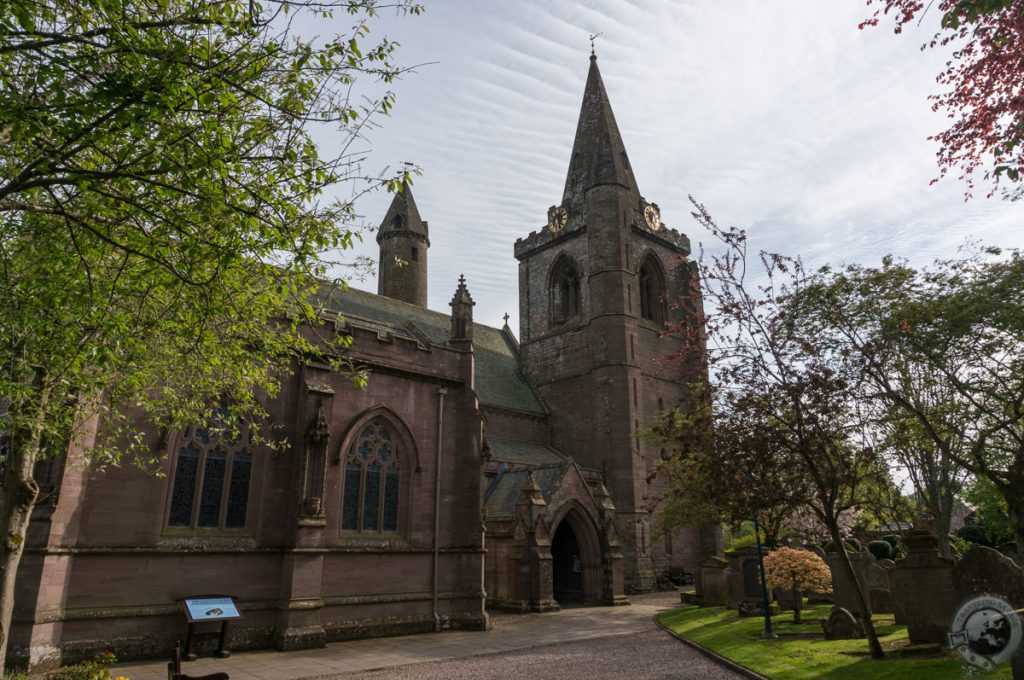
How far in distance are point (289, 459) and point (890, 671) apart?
1319cm

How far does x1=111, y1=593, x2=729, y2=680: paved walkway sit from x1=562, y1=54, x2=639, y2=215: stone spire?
24564 millimetres

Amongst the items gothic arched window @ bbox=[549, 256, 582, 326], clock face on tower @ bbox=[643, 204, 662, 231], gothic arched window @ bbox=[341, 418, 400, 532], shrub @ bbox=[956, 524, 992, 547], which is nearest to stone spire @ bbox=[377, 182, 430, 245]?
gothic arched window @ bbox=[549, 256, 582, 326]

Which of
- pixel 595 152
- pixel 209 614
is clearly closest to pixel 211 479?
pixel 209 614

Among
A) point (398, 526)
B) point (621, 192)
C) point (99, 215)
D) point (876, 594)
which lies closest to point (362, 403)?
point (398, 526)

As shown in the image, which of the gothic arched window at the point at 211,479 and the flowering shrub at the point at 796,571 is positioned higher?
the gothic arched window at the point at 211,479

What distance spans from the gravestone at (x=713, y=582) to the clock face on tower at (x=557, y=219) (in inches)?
881

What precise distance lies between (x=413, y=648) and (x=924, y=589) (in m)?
10.8

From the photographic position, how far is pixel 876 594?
56.0 ft

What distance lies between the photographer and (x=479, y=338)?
37.9 metres

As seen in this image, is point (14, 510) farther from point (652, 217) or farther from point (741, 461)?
point (652, 217)

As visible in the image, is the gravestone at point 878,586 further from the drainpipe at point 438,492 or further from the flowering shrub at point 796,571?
the drainpipe at point 438,492

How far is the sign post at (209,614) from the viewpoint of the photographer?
12.9 meters

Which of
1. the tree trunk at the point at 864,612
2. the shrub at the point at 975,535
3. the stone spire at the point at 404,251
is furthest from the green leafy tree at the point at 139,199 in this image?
the shrub at the point at 975,535

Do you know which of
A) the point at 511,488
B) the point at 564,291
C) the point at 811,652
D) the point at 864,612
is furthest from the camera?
the point at 564,291
